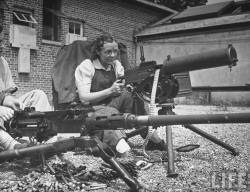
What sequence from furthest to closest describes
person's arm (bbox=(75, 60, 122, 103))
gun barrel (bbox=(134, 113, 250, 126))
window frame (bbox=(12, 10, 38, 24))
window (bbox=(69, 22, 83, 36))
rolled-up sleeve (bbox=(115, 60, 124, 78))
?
window (bbox=(69, 22, 83, 36))
window frame (bbox=(12, 10, 38, 24))
rolled-up sleeve (bbox=(115, 60, 124, 78))
person's arm (bbox=(75, 60, 122, 103))
gun barrel (bbox=(134, 113, 250, 126))

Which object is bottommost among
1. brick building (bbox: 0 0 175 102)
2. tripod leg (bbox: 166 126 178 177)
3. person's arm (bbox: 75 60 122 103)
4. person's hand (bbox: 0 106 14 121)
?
tripod leg (bbox: 166 126 178 177)

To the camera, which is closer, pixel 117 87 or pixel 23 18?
pixel 117 87

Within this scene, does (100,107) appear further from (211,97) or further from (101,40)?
(211,97)

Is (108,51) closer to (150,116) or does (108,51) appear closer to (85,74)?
(85,74)

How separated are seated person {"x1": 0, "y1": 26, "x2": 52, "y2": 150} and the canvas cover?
0.97 meters

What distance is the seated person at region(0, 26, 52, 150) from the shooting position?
305 centimetres

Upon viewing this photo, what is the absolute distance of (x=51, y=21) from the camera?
12758 mm

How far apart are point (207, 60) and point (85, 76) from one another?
1.51 meters

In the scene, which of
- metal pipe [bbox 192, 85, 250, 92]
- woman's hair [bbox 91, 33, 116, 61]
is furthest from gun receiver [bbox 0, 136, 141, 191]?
metal pipe [bbox 192, 85, 250, 92]

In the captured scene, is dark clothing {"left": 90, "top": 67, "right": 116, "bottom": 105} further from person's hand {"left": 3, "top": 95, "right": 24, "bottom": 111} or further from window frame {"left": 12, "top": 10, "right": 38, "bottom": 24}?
window frame {"left": 12, "top": 10, "right": 38, "bottom": 24}

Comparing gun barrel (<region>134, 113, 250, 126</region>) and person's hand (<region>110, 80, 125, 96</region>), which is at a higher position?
person's hand (<region>110, 80, 125, 96</region>)

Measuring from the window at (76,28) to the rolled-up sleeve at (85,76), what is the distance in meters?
9.71

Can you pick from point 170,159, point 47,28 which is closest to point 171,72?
point 170,159

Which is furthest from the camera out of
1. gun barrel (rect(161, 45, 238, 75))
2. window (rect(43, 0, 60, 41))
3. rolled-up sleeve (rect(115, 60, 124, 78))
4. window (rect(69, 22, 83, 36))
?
window (rect(69, 22, 83, 36))
